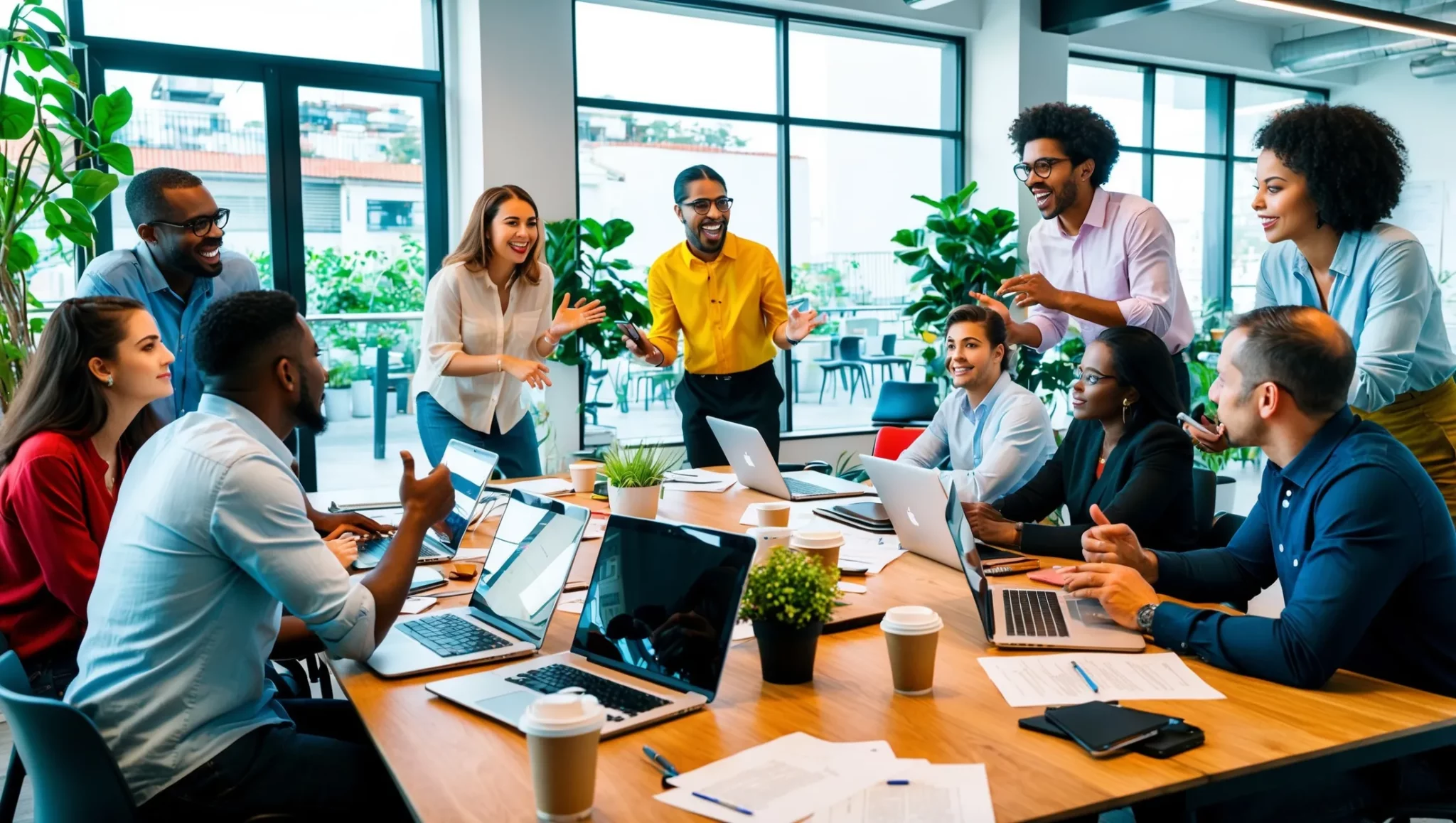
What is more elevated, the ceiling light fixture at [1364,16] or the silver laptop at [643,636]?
the ceiling light fixture at [1364,16]

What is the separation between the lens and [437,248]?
6203mm

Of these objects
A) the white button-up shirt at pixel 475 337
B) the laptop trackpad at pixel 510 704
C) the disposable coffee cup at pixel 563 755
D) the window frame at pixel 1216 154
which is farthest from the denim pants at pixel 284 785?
the window frame at pixel 1216 154

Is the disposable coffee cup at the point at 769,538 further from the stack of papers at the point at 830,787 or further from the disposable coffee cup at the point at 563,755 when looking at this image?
the disposable coffee cup at the point at 563,755

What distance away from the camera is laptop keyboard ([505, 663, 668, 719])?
65.0 inches

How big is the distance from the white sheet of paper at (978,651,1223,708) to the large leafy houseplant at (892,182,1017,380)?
5344 millimetres

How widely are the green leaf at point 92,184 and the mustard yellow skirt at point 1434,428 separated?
13.5ft

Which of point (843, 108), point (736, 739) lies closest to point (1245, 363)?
point (736, 739)

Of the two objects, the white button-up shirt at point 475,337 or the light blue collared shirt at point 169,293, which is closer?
the light blue collared shirt at point 169,293

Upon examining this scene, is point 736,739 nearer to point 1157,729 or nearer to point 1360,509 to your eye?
point 1157,729

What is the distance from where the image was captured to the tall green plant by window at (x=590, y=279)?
5859 mm

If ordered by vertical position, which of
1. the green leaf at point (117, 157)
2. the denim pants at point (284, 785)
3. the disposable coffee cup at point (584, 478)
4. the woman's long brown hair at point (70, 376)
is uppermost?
the green leaf at point (117, 157)

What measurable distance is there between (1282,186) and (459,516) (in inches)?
87.1

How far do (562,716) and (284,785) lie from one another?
67cm

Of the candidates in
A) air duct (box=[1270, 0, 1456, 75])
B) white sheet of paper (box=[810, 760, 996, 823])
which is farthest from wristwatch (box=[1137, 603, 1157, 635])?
air duct (box=[1270, 0, 1456, 75])
